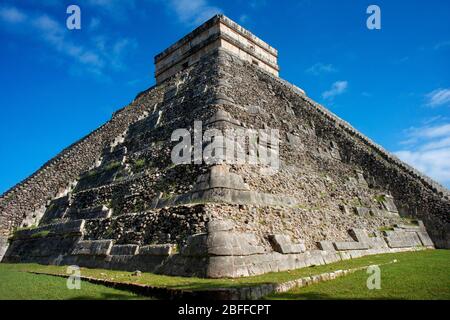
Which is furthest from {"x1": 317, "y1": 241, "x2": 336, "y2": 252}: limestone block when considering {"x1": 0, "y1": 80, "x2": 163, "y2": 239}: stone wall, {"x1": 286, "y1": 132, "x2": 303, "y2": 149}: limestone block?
{"x1": 0, "y1": 80, "x2": 163, "y2": 239}: stone wall

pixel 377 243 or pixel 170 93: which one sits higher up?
pixel 170 93

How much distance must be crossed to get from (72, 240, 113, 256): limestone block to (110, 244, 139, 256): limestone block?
10.3 inches

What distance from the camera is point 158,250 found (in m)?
8.30

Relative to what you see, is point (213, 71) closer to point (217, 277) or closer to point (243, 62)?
point (243, 62)

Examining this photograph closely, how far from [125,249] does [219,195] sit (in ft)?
10.4

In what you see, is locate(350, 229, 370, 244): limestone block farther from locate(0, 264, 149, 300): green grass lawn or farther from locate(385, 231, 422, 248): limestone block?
locate(0, 264, 149, 300): green grass lawn

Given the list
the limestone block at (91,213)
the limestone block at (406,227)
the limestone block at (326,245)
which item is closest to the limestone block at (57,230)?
the limestone block at (91,213)

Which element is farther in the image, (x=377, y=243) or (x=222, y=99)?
(x=222, y=99)

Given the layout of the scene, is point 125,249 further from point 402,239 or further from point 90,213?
point 402,239

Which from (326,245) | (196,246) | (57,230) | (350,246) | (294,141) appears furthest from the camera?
(294,141)

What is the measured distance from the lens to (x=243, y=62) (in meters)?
17.8

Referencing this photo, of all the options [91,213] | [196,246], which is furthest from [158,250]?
[91,213]

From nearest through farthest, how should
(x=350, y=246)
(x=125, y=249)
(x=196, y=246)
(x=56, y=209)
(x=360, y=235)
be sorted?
(x=196, y=246)
(x=125, y=249)
(x=350, y=246)
(x=360, y=235)
(x=56, y=209)
